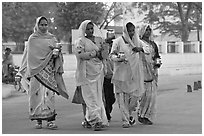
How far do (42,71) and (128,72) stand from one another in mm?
1425

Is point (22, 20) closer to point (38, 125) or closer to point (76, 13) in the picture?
point (76, 13)

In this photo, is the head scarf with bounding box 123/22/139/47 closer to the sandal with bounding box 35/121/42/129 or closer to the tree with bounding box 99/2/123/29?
the sandal with bounding box 35/121/42/129

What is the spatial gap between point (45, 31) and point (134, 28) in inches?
58.2

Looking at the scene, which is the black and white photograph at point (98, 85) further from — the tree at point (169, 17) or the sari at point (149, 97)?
the tree at point (169, 17)

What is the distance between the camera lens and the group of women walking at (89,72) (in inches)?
301

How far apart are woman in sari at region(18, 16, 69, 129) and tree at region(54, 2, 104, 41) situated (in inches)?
1136

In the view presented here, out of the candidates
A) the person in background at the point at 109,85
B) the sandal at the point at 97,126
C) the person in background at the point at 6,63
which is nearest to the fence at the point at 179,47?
the person in background at the point at 6,63

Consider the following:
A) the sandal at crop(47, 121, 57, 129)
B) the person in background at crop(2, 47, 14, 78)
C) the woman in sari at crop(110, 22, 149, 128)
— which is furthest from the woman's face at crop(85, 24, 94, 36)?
the person in background at crop(2, 47, 14, 78)

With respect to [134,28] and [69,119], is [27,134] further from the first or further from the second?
[134,28]

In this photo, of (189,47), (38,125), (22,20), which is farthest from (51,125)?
(22,20)

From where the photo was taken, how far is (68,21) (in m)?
38.0

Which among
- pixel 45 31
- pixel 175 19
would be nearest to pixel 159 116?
pixel 45 31

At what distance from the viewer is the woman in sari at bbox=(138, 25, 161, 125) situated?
837 centimetres

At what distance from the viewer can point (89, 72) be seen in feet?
25.1
